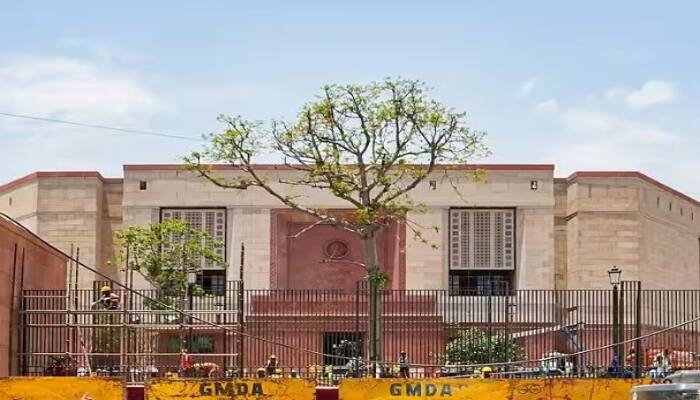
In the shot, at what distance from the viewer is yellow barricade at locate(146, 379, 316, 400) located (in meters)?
21.3

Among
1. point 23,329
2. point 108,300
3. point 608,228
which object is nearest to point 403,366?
point 108,300

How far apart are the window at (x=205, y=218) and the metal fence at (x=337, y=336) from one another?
667 centimetres

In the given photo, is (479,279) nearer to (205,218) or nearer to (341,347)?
(205,218)

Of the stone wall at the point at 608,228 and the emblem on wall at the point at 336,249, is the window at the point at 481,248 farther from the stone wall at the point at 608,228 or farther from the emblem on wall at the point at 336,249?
the emblem on wall at the point at 336,249

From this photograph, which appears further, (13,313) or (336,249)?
(336,249)

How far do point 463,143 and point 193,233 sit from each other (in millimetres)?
14461

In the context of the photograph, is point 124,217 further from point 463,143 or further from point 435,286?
point 463,143

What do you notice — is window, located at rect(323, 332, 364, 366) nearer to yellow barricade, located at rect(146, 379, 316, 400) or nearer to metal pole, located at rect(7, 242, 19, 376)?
metal pole, located at rect(7, 242, 19, 376)

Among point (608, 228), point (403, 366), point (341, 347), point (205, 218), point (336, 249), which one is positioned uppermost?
point (205, 218)

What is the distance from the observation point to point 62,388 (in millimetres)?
20906

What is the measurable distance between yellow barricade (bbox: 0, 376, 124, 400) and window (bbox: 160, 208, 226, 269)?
34712mm

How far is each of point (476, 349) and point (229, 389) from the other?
16.2 metres

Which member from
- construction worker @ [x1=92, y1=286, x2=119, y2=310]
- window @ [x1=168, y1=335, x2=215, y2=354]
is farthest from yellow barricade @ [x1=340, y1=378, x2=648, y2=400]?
window @ [x1=168, y1=335, x2=215, y2=354]

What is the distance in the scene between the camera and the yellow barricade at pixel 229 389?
69.9ft
